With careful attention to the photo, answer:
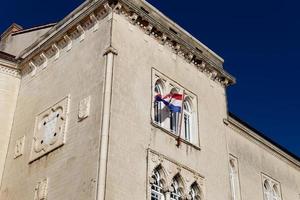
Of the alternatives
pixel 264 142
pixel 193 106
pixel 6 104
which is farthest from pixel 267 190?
pixel 6 104

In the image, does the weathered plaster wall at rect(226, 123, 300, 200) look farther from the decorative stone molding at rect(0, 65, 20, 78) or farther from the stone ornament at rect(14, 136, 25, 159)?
the decorative stone molding at rect(0, 65, 20, 78)

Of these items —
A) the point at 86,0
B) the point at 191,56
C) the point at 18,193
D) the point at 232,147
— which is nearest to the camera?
the point at 18,193

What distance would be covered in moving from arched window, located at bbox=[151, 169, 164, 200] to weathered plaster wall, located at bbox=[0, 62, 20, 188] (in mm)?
6011

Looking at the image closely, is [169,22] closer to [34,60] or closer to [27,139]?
[34,60]

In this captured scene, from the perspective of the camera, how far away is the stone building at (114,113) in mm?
15211

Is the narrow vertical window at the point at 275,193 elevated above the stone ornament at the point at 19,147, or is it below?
above

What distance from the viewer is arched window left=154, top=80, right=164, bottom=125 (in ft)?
57.6

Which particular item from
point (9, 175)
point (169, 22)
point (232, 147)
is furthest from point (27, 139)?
point (232, 147)

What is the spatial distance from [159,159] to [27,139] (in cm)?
512

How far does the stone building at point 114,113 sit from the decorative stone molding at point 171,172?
3cm

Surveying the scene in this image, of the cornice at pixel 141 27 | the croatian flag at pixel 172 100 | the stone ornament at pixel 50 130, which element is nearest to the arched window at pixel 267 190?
the cornice at pixel 141 27

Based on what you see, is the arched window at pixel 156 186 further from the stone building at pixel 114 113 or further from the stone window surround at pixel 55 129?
the stone window surround at pixel 55 129

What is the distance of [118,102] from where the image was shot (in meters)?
15.8

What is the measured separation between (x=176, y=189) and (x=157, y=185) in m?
0.92
